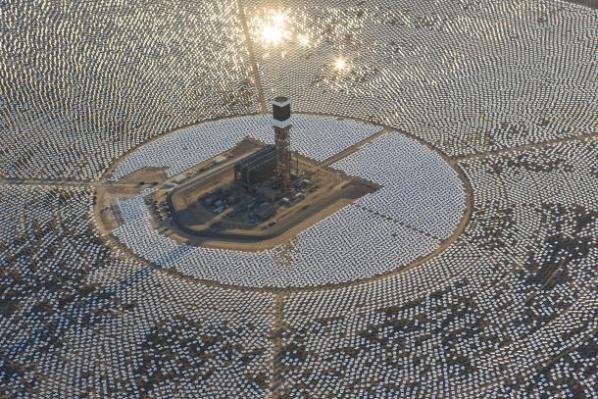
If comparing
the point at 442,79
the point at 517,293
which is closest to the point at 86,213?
the point at 517,293

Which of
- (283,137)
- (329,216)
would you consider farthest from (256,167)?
(329,216)

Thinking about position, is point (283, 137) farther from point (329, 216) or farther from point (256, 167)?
point (329, 216)

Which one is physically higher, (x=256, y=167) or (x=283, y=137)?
(x=283, y=137)

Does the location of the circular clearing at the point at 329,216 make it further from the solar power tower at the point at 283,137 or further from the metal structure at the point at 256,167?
the metal structure at the point at 256,167

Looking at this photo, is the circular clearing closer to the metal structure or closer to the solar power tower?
the solar power tower

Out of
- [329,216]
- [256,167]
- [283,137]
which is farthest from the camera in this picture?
[256,167]

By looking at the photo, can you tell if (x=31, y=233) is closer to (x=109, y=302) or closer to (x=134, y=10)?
(x=109, y=302)

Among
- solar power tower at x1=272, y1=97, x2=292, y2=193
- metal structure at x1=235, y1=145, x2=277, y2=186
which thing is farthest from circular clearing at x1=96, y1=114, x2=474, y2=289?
metal structure at x1=235, y1=145, x2=277, y2=186

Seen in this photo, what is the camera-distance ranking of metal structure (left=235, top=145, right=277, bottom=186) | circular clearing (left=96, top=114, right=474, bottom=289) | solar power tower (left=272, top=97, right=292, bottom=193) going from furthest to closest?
metal structure (left=235, top=145, right=277, bottom=186)
solar power tower (left=272, top=97, right=292, bottom=193)
circular clearing (left=96, top=114, right=474, bottom=289)

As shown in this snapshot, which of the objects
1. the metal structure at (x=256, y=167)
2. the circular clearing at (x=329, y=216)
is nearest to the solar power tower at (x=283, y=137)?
the metal structure at (x=256, y=167)

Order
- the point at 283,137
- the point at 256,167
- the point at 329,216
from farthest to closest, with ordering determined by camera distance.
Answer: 1. the point at 256,167
2. the point at 283,137
3. the point at 329,216
